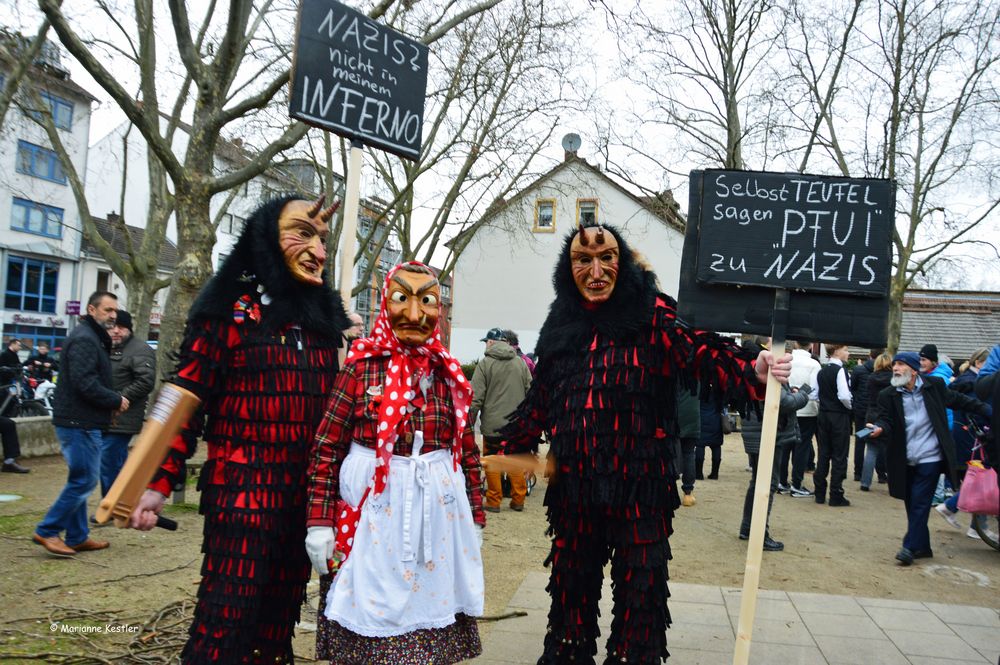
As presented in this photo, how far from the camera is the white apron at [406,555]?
8.38 feet

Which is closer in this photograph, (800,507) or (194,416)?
(194,416)

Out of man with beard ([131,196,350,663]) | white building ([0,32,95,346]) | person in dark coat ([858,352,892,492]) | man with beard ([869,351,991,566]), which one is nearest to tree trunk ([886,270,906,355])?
person in dark coat ([858,352,892,492])

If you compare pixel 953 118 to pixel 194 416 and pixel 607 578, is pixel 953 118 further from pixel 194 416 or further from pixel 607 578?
pixel 194 416

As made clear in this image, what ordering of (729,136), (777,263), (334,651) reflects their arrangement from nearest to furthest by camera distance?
1. (334,651)
2. (777,263)
3. (729,136)

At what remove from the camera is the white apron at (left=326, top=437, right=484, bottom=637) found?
255 centimetres

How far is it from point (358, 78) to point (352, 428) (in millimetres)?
1945

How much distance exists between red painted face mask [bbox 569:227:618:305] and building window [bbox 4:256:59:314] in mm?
30126

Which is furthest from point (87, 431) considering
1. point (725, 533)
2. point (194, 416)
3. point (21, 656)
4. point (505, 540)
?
point (725, 533)

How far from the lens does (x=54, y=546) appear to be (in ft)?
16.7

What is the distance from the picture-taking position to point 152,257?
12.5 m

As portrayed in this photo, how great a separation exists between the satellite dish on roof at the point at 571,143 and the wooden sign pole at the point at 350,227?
2114 cm

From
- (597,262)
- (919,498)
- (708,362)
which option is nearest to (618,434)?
(708,362)

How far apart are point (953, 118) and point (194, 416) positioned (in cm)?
2122

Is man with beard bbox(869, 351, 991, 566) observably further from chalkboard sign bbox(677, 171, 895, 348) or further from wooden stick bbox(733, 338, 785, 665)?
wooden stick bbox(733, 338, 785, 665)
